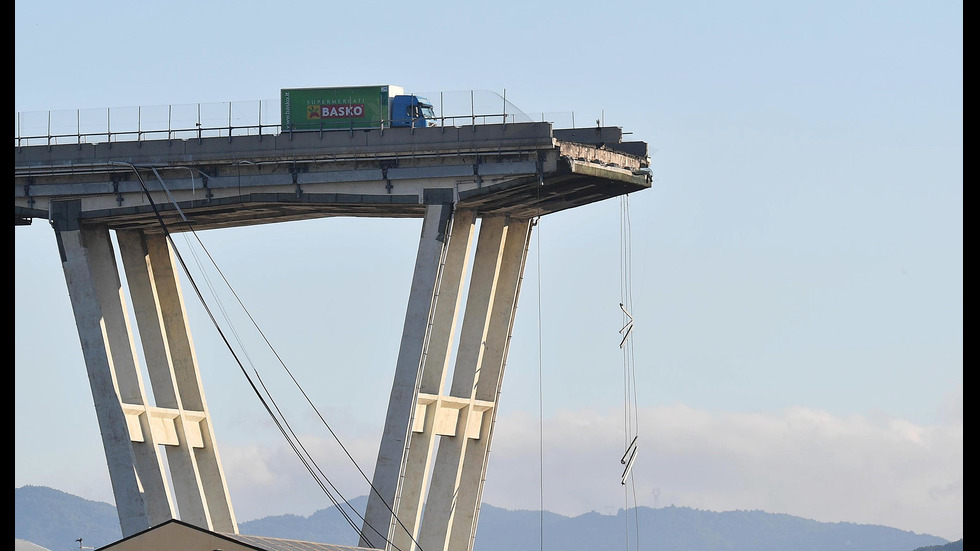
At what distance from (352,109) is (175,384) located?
1592 centimetres

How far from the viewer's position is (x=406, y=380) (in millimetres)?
67750

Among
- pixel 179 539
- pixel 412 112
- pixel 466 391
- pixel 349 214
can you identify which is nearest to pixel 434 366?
pixel 466 391

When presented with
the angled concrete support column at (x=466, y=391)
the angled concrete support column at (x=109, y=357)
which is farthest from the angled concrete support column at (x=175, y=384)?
the angled concrete support column at (x=466, y=391)

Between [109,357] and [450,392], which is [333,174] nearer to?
[450,392]

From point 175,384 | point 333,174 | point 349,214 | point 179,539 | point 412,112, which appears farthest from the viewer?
point 175,384

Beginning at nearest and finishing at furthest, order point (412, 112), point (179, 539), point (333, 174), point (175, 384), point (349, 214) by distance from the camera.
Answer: point (179, 539) → point (412, 112) → point (333, 174) → point (349, 214) → point (175, 384)

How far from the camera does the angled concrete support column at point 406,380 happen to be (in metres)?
66.8

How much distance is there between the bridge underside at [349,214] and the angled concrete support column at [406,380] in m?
0.07

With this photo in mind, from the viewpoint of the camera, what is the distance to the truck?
69250 mm

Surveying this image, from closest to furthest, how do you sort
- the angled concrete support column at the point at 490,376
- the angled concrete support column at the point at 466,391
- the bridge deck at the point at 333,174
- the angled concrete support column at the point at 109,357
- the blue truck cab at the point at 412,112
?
the bridge deck at the point at 333,174 < the blue truck cab at the point at 412,112 < the angled concrete support column at the point at 109,357 < the angled concrete support column at the point at 466,391 < the angled concrete support column at the point at 490,376

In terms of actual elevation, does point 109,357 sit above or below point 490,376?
above

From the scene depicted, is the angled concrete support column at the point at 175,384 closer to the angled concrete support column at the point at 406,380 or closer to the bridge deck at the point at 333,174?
the bridge deck at the point at 333,174

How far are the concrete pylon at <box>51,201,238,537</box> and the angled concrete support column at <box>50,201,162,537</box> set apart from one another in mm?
43
